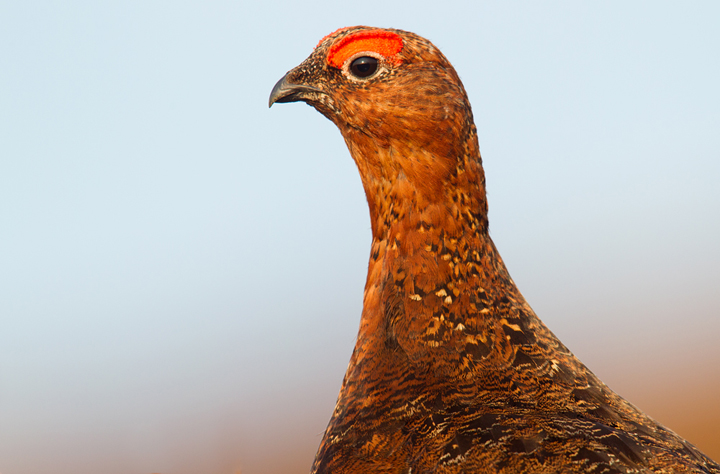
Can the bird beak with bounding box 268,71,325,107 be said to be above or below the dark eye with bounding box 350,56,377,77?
below

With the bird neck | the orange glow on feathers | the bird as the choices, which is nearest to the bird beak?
the bird

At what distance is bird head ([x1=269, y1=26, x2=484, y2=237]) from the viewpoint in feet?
11.6

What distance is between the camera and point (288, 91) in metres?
4.04

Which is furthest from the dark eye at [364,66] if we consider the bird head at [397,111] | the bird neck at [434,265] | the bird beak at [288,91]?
the bird neck at [434,265]

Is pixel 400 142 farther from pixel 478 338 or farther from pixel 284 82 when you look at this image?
pixel 478 338

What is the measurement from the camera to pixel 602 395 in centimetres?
336

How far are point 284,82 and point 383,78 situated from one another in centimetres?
78

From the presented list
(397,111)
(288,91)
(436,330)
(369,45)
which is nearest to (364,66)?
(369,45)

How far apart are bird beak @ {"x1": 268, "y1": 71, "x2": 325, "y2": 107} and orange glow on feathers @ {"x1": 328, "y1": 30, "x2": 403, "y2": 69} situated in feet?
0.94

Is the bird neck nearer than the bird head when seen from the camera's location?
Yes

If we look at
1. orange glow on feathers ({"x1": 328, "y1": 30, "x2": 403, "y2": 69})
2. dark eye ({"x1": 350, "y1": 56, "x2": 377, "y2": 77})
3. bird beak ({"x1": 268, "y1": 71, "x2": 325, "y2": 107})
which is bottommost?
bird beak ({"x1": 268, "y1": 71, "x2": 325, "y2": 107})

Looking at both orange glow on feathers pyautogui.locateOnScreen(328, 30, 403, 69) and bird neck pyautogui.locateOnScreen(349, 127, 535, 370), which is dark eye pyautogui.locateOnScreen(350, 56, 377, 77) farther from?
bird neck pyautogui.locateOnScreen(349, 127, 535, 370)

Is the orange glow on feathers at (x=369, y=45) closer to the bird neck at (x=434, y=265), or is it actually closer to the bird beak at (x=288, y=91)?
the bird beak at (x=288, y=91)

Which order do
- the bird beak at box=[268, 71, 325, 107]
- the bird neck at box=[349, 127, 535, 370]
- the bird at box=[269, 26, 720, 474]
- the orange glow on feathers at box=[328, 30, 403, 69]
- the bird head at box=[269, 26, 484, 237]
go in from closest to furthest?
1. the bird at box=[269, 26, 720, 474]
2. the bird neck at box=[349, 127, 535, 370]
3. the bird head at box=[269, 26, 484, 237]
4. the orange glow on feathers at box=[328, 30, 403, 69]
5. the bird beak at box=[268, 71, 325, 107]
